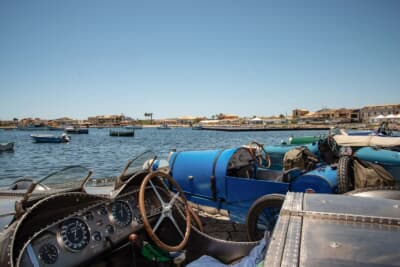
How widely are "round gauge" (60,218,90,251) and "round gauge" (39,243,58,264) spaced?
13 centimetres

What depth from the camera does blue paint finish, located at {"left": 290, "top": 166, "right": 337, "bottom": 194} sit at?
4.62 metres

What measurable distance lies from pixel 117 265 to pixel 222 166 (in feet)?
9.83

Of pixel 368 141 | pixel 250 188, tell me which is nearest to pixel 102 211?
pixel 250 188

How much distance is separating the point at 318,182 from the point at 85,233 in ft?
12.5

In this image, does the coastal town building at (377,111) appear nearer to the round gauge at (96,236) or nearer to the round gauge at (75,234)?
the round gauge at (96,236)

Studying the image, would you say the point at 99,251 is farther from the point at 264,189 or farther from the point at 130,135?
the point at 130,135

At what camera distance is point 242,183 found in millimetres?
5621

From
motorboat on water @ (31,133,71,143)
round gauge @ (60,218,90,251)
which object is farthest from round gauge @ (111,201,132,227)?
motorboat on water @ (31,133,71,143)

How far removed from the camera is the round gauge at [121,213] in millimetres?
3482

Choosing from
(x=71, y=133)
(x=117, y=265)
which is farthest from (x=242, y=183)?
(x=71, y=133)

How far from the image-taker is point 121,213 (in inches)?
140

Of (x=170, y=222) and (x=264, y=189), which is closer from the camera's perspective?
(x=170, y=222)

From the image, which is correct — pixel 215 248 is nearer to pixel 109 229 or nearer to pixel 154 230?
pixel 154 230

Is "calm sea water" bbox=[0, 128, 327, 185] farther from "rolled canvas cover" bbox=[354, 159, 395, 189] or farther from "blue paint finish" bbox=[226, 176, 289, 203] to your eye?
"rolled canvas cover" bbox=[354, 159, 395, 189]
